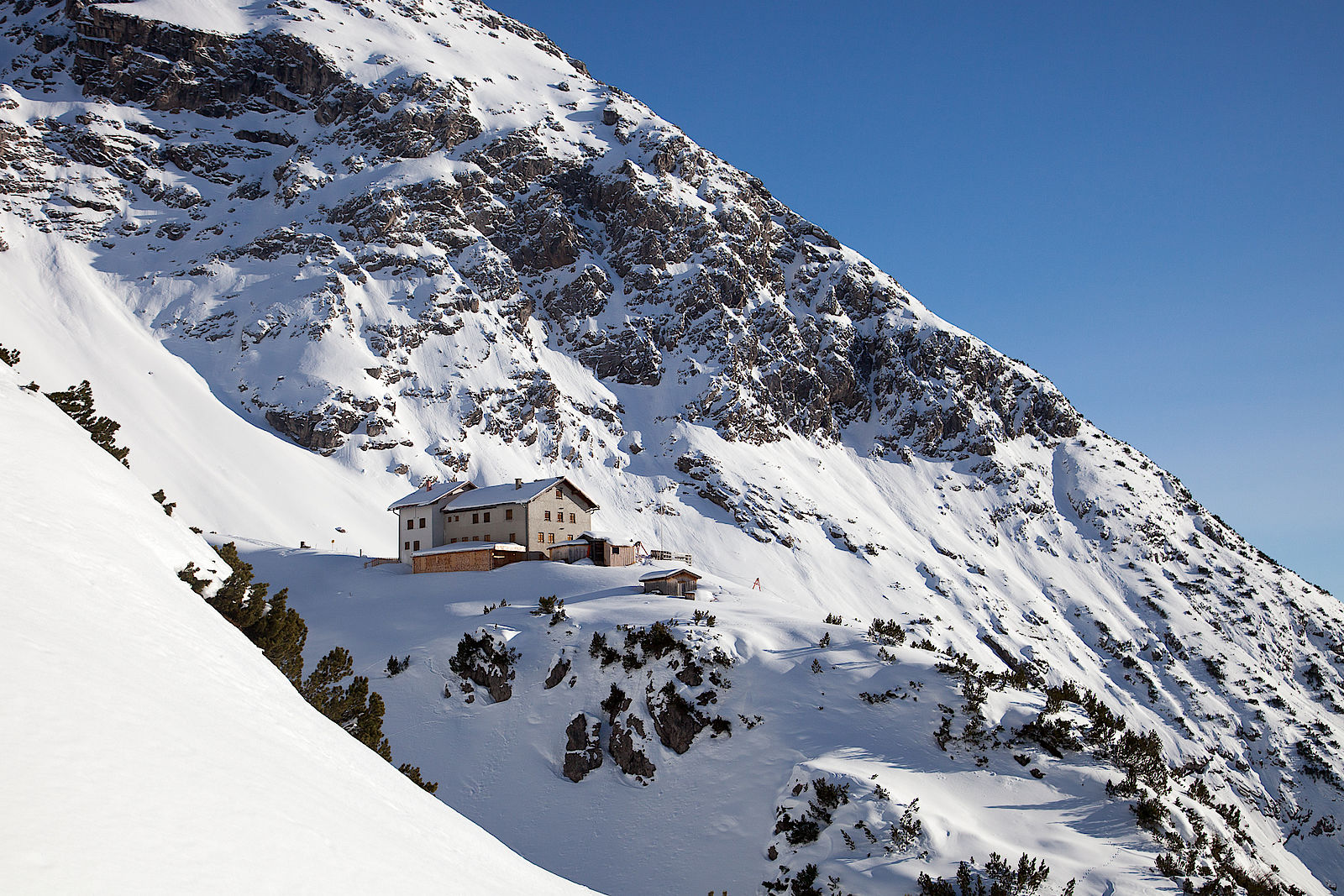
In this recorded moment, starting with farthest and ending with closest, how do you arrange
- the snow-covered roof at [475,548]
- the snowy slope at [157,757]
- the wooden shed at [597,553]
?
the wooden shed at [597,553] < the snow-covered roof at [475,548] < the snowy slope at [157,757]

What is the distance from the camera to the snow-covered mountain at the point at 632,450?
25.9 meters

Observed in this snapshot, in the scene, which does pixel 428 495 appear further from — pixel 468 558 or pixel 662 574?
pixel 662 574

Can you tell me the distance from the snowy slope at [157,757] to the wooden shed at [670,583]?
28.4 metres

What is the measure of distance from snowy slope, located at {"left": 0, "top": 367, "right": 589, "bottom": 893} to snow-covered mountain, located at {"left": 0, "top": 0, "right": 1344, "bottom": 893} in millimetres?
15027

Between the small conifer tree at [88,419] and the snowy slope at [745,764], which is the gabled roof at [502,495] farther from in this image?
the small conifer tree at [88,419]

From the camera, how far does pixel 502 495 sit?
52.8m

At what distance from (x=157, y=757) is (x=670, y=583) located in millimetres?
35483

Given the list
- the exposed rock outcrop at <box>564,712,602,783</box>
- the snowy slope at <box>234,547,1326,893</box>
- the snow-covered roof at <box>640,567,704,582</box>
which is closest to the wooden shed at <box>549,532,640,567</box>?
the snow-covered roof at <box>640,567,704,582</box>

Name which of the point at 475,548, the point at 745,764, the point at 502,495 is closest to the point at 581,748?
the point at 745,764

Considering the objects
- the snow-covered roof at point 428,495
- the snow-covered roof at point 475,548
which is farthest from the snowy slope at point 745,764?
the snow-covered roof at point 428,495

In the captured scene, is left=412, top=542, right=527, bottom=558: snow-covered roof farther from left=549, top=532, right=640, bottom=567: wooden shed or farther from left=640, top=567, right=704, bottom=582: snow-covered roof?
left=640, top=567, right=704, bottom=582: snow-covered roof

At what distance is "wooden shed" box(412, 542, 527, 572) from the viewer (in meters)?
46.7

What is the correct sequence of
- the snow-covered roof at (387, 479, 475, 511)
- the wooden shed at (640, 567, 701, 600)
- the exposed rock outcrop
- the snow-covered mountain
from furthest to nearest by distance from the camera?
the snow-covered roof at (387, 479, 475, 511)
the wooden shed at (640, 567, 701, 600)
the exposed rock outcrop
the snow-covered mountain

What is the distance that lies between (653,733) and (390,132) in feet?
363
